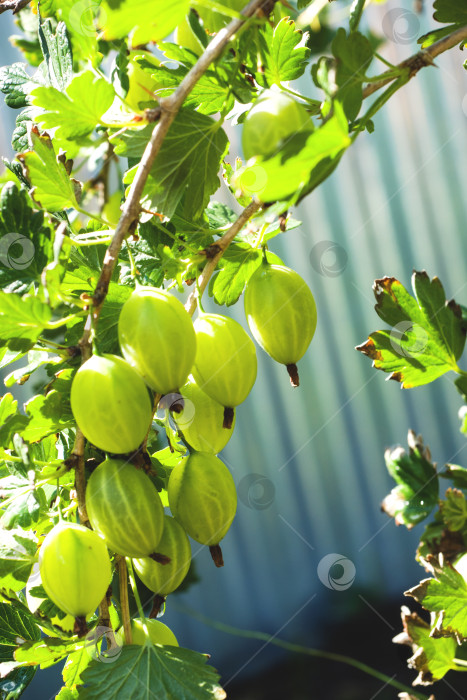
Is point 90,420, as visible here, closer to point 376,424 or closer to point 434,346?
point 434,346

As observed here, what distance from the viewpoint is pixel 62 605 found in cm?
41

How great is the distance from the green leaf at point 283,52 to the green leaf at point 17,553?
1.16ft

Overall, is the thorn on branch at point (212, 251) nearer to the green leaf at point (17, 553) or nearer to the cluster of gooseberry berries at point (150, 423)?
the cluster of gooseberry berries at point (150, 423)

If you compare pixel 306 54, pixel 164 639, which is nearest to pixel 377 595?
pixel 164 639

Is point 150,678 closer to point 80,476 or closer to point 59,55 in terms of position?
point 80,476

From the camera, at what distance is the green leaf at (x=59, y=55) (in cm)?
49

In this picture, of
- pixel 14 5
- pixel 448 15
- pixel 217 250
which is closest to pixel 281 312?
pixel 217 250

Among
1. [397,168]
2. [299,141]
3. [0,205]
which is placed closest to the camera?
[299,141]

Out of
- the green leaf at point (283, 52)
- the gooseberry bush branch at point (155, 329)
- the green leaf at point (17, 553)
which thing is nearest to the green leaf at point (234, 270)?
the gooseberry bush branch at point (155, 329)

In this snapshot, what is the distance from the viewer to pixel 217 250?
19.3 inches

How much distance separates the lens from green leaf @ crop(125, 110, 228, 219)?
1.49ft

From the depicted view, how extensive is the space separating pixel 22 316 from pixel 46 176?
4.5 inches

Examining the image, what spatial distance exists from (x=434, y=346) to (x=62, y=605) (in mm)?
320

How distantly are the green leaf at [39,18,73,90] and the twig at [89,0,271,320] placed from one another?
129mm
